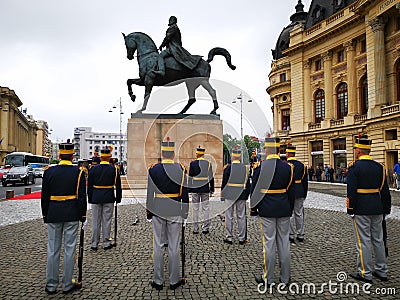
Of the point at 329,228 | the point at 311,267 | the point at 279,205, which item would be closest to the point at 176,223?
the point at 279,205

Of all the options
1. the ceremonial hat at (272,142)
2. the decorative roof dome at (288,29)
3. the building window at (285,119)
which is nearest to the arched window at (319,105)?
Result: the building window at (285,119)

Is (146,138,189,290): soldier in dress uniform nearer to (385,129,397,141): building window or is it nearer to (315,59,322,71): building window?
(385,129,397,141): building window

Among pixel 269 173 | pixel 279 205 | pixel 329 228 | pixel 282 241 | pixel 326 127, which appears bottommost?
pixel 329 228

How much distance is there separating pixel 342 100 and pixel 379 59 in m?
8.22

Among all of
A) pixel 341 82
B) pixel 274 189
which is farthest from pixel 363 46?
pixel 274 189

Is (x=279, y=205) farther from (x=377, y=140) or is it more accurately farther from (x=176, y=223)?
(x=377, y=140)

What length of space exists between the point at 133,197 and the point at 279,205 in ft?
37.6

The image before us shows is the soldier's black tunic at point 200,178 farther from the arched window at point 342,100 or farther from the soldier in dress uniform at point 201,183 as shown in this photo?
the arched window at point 342,100

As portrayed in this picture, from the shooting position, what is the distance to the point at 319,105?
40.3m

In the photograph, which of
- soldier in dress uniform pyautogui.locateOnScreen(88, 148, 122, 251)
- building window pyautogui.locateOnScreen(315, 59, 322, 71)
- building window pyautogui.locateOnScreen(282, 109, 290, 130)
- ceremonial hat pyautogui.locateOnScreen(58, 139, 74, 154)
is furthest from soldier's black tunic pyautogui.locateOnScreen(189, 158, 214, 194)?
building window pyautogui.locateOnScreen(282, 109, 290, 130)

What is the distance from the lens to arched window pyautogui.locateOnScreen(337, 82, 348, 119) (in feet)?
121

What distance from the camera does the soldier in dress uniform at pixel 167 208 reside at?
4879mm

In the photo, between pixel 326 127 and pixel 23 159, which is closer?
pixel 326 127

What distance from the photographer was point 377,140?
28672 mm
